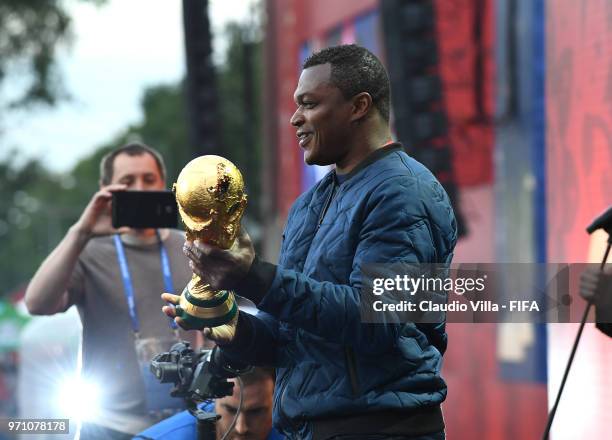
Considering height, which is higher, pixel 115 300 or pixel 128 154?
pixel 128 154

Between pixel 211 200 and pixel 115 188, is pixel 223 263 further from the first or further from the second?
pixel 115 188

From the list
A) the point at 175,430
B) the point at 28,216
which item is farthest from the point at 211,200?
the point at 28,216

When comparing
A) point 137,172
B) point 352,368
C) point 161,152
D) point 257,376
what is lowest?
point 161,152

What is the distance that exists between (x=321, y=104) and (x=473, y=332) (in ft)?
26.2

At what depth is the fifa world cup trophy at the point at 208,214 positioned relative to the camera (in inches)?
93.0

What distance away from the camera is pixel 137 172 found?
4613 mm

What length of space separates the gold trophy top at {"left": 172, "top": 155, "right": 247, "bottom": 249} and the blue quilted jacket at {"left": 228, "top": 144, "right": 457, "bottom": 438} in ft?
0.45

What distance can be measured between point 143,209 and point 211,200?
198cm

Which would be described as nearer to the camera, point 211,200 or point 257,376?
point 211,200

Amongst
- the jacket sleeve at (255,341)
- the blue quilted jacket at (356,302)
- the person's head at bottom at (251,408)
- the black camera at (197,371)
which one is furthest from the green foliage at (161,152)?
the blue quilted jacket at (356,302)

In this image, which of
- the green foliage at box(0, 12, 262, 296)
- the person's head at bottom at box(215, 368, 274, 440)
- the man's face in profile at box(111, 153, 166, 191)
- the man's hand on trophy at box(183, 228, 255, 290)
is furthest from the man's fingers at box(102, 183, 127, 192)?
the green foliage at box(0, 12, 262, 296)

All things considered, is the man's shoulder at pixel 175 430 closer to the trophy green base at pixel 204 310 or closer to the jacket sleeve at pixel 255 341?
the jacket sleeve at pixel 255 341

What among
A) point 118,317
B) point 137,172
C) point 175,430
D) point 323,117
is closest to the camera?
point 323,117

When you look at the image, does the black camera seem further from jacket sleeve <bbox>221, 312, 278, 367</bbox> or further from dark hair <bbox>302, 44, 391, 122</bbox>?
dark hair <bbox>302, 44, 391, 122</bbox>
